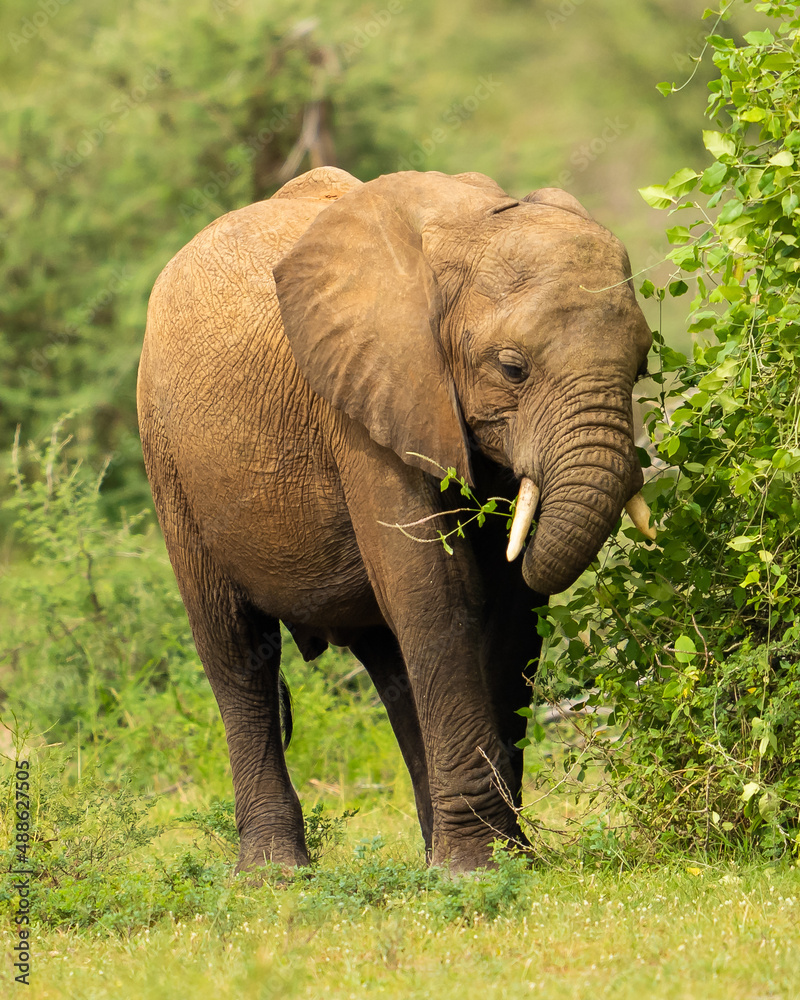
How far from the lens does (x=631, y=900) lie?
4.52m

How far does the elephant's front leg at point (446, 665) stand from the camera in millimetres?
5207

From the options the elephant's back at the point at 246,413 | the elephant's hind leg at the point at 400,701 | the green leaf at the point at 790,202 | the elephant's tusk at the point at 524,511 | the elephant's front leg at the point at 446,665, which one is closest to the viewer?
the green leaf at the point at 790,202

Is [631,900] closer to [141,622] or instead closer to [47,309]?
[141,622]

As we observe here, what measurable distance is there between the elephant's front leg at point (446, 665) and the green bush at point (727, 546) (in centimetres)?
36

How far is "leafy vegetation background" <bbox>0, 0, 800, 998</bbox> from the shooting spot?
14.9ft

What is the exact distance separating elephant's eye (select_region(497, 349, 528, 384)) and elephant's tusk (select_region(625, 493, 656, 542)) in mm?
582

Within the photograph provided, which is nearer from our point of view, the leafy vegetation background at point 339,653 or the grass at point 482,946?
the grass at point 482,946

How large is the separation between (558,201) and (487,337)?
670 mm

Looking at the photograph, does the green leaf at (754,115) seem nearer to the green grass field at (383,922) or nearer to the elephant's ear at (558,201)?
the elephant's ear at (558,201)

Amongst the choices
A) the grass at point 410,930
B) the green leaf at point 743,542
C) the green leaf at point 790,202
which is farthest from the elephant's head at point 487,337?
the grass at point 410,930

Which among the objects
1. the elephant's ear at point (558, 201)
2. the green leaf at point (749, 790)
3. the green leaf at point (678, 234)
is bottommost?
the green leaf at point (749, 790)

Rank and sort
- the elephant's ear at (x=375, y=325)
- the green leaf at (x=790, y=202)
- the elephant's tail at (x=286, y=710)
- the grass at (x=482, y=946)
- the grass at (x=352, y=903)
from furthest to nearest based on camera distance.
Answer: the elephant's tail at (x=286, y=710) < the elephant's ear at (x=375, y=325) < the green leaf at (x=790, y=202) < the grass at (x=352, y=903) < the grass at (x=482, y=946)

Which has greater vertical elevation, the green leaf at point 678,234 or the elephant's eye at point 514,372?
the green leaf at point 678,234

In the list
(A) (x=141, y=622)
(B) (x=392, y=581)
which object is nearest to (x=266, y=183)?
(A) (x=141, y=622)
